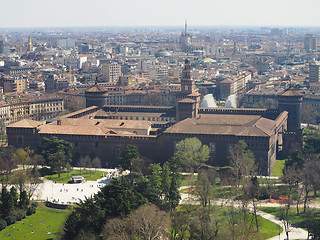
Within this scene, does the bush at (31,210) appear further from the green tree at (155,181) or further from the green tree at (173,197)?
the green tree at (173,197)

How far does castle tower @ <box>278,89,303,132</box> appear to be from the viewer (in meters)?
102

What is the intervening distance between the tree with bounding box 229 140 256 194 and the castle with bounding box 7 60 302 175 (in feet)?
5.61

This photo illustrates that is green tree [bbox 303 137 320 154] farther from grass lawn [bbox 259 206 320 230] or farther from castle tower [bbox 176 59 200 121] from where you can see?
castle tower [bbox 176 59 200 121]

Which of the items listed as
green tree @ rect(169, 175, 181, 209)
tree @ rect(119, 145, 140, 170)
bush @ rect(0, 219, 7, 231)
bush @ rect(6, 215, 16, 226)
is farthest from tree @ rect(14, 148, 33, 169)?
green tree @ rect(169, 175, 181, 209)

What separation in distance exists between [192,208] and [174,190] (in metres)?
3.04

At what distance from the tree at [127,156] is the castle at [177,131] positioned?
16.2 feet

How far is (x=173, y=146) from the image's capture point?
8694 cm

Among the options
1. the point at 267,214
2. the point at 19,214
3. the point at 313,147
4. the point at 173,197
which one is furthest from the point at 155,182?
the point at 313,147

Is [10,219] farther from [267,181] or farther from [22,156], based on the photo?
[267,181]

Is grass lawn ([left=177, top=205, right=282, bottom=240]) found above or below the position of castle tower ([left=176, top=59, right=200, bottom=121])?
below

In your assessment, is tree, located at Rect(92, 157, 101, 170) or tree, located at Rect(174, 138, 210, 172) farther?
tree, located at Rect(92, 157, 101, 170)

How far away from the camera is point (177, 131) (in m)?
87.1

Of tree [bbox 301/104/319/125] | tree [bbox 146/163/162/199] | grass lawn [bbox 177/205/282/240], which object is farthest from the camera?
tree [bbox 301/104/319/125]

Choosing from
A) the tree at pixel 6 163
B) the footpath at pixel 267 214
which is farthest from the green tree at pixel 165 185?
the tree at pixel 6 163
